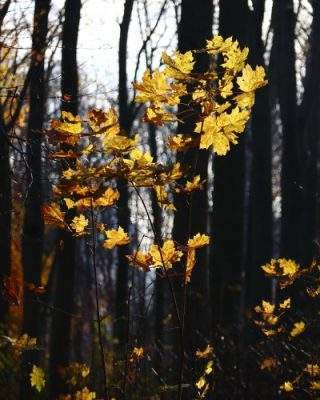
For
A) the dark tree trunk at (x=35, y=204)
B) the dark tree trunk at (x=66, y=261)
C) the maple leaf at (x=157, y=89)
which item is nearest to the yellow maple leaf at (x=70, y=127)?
the maple leaf at (x=157, y=89)

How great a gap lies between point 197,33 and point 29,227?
2550 millimetres

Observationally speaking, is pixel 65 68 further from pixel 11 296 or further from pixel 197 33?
pixel 11 296

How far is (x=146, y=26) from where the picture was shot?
14055 millimetres

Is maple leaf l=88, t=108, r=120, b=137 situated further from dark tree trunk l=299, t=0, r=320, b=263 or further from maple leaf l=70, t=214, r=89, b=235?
dark tree trunk l=299, t=0, r=320, b=263

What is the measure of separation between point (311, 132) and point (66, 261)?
8119mm

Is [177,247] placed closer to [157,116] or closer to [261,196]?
[157,116]

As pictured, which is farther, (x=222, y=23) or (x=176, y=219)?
(x=222, y=23)

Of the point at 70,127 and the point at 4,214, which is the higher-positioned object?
the point at 70,127

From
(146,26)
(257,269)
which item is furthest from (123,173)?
(146,26)

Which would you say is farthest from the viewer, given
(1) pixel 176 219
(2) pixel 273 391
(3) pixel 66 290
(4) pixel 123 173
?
(3) pixel 66 290

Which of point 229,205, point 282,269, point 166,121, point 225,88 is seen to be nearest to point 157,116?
point 166,121

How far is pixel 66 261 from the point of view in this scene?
299 inches

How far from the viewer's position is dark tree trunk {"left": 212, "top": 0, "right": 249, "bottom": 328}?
7.81 meters

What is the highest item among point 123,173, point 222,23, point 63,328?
point 222,23
